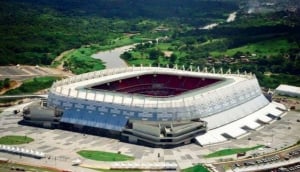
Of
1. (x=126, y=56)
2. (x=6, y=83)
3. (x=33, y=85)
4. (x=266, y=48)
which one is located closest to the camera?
(x=33, y=85)

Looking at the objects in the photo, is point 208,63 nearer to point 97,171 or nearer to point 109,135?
point 109,135

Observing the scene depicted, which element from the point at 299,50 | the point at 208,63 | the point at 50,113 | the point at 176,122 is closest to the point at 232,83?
the point at 176,122

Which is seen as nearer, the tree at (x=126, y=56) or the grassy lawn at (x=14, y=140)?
the grassy lawn at (x=14, y=140)

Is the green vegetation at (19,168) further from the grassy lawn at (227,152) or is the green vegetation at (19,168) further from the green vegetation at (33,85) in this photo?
the green vegetation at (33,85)

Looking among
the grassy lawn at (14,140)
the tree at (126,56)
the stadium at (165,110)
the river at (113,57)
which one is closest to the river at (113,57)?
the river at (113,57)

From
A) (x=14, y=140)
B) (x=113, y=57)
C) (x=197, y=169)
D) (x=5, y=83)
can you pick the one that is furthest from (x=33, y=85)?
(x=197, y=169)

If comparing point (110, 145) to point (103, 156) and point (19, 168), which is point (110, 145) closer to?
point (103, 156)

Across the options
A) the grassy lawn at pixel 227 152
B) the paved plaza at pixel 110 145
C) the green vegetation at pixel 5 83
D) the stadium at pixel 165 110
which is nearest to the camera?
the paved plaza at pixel 110 145
